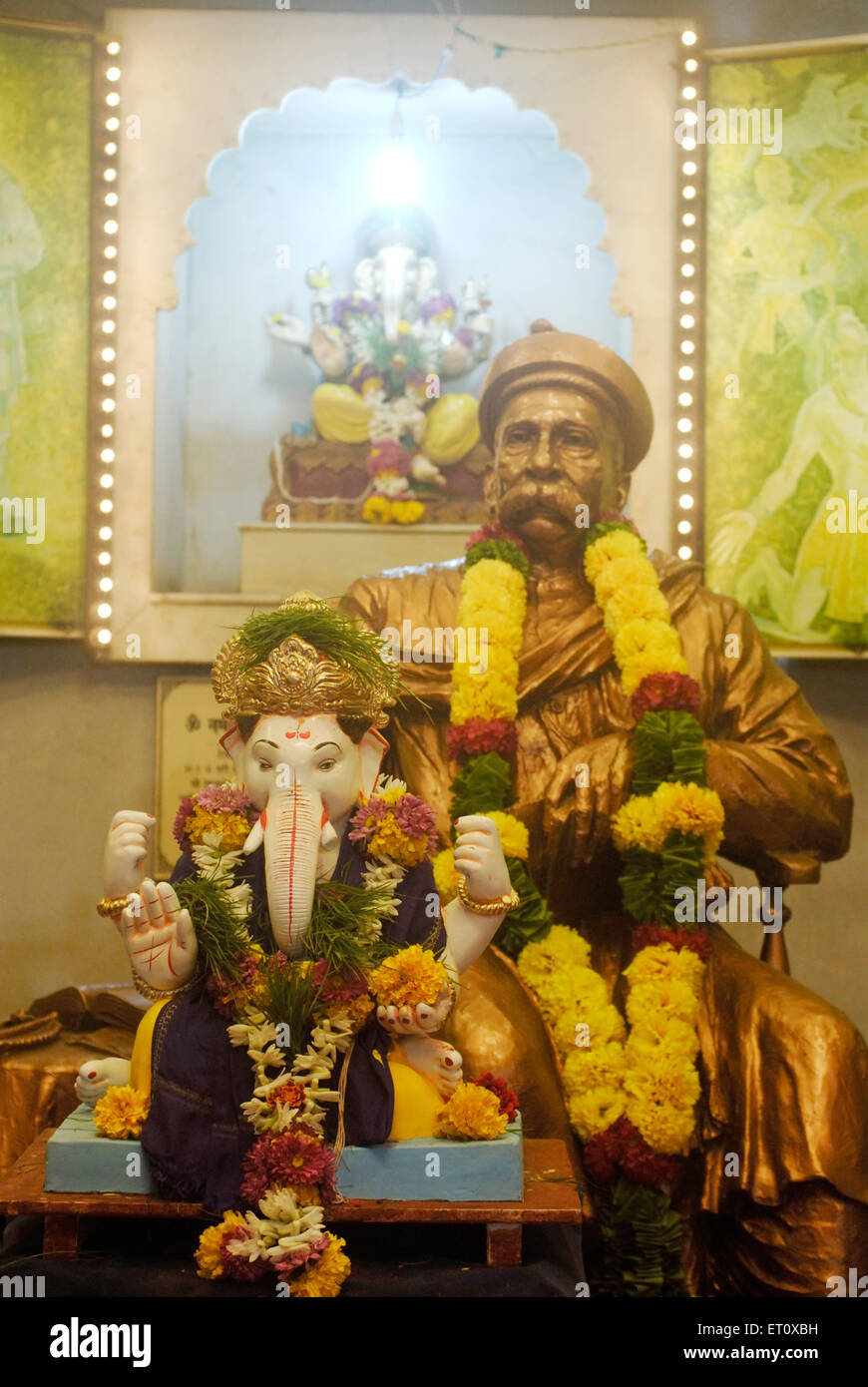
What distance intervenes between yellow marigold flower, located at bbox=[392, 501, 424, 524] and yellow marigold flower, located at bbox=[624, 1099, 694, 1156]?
2.75 m

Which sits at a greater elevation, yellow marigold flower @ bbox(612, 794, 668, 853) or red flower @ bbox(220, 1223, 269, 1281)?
yellow marigold flower @ bbox(612, 794, 668, 853)

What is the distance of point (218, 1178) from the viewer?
247cm

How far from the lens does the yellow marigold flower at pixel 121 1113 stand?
254 centimetres

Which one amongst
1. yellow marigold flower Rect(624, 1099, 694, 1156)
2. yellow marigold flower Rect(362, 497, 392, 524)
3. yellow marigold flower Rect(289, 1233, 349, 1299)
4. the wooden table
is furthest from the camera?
yellow marigold flower Rect(362, 497, 392, 524)

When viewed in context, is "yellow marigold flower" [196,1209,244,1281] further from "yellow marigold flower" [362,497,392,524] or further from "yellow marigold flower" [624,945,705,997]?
"yellow marigold flower" [362,497,392,524]

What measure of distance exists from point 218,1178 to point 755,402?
364cm

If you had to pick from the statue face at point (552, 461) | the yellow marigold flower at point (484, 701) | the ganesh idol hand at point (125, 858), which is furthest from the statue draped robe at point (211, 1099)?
the statue face at point (552, 461)

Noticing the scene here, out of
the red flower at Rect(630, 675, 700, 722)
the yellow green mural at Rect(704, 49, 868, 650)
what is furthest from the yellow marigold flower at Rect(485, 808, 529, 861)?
the yellow green mural at Rect(704, 49, 868, 650)

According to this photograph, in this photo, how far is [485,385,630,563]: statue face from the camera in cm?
378

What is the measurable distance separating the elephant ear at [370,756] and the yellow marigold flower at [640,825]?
773 millimetres

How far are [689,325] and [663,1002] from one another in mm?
2830

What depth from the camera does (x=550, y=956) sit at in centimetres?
337

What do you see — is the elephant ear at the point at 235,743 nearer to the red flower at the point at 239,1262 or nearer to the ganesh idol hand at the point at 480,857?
the ganesh idol hand at the point at 480,857
